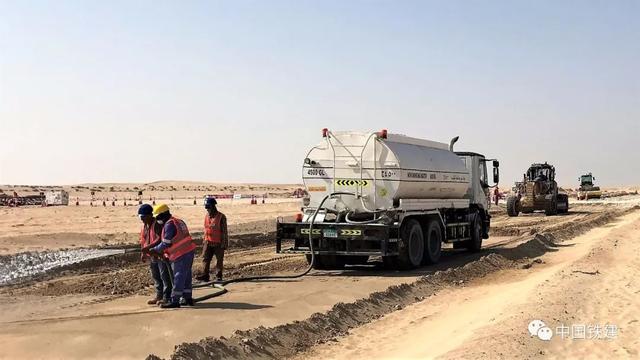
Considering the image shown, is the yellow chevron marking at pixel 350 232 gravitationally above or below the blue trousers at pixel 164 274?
above

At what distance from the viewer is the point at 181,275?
9898mm

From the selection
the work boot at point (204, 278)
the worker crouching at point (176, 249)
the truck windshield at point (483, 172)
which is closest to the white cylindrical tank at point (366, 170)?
the work boot at point (204, 278)

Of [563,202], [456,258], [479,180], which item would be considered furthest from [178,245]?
[563,202]

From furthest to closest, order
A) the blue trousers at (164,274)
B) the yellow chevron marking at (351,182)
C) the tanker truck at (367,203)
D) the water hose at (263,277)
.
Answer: the yellow chevron marking at (351,182)
the tanker truck at (367,203)
the water hose at (263,277)
the blue trousers at (164,274)

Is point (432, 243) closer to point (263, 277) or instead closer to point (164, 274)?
point (263, 277)

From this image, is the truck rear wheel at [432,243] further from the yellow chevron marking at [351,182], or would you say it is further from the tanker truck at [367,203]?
the yellow chevron marking at [351,182]

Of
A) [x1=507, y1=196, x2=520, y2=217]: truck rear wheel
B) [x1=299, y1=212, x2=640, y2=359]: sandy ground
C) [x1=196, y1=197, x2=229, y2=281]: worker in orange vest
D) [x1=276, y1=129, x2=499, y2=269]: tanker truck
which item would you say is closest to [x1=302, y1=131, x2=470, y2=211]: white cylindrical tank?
[x1=276, y1=129, x2=499, y2=269]: tanker truck

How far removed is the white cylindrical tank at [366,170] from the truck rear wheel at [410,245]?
697 millimetres

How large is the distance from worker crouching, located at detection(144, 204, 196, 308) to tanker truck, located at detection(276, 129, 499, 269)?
5.26 m

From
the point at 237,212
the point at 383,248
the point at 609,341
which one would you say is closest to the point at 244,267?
the point at 383,248

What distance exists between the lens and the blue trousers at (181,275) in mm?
9812

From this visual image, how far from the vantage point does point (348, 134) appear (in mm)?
15711

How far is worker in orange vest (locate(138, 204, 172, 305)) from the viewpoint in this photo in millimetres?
9984

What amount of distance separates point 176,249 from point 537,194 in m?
36.9
